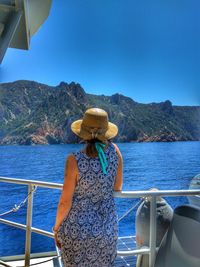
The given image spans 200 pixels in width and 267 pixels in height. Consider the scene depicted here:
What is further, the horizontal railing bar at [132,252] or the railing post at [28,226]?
the railing post at [28,226]

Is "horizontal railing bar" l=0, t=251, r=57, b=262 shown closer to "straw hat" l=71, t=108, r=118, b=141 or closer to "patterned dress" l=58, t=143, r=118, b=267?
"patterned dress" l=58, t=143, r=118, b=267

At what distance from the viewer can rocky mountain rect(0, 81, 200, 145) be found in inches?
908

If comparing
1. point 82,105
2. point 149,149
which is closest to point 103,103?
point 82,105

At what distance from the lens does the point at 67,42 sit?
30953 mm

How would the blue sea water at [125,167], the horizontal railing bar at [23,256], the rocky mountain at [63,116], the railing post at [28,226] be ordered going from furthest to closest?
the rocky mountain at [63,116]
the blue sea water at [125,167]
the horizontal railing bar at [23,256]
the railing post at [28,226]

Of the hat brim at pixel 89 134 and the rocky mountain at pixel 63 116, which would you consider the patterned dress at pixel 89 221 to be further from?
the rocky mountain at pixel 63 116

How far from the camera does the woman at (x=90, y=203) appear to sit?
104 centimetres

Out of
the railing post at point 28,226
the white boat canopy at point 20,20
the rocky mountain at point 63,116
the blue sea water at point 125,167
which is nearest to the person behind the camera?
the white boat canopy at point 20,20

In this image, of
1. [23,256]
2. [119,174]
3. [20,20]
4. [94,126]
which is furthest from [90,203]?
[23,256]

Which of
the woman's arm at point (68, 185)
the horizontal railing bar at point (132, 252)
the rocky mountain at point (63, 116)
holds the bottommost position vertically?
the horizontal railing bar at point (132, 252)

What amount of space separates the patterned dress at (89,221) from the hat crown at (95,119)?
105 millimetres

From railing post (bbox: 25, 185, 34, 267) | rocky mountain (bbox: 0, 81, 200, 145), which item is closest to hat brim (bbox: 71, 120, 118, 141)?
railing post (bbox: 25, 185, 34, 267)

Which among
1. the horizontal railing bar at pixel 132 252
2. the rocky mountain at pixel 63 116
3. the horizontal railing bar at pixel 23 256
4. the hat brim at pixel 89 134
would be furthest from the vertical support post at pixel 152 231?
the rocky mountain at pixel 63 116

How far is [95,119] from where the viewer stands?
42.9 inches
